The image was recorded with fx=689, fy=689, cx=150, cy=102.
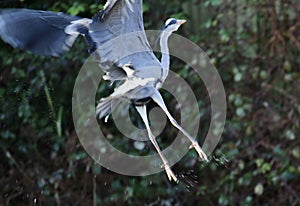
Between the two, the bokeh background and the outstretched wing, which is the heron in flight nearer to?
the outstretched wing

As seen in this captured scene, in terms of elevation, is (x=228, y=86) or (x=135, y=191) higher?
(x=228, y=86)

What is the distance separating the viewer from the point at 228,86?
4.31 m

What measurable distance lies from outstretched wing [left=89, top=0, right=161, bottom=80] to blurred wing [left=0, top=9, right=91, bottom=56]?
5 centimetres

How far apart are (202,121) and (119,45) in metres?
2.58

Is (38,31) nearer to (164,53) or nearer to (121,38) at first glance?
(121,38)

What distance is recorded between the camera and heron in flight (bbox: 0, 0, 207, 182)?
5.82 feet

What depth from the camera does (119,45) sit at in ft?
6.01

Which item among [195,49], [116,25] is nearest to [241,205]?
[195,49]

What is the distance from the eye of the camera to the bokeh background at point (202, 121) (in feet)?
13.4

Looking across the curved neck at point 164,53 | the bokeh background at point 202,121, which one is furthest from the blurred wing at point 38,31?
the bokeh background at point 202,121

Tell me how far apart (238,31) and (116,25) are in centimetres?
249

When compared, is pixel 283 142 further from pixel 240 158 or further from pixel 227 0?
pixel 227 0

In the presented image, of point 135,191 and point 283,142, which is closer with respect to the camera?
point 283,142

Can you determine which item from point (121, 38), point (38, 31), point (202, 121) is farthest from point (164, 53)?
point (202, 121)
